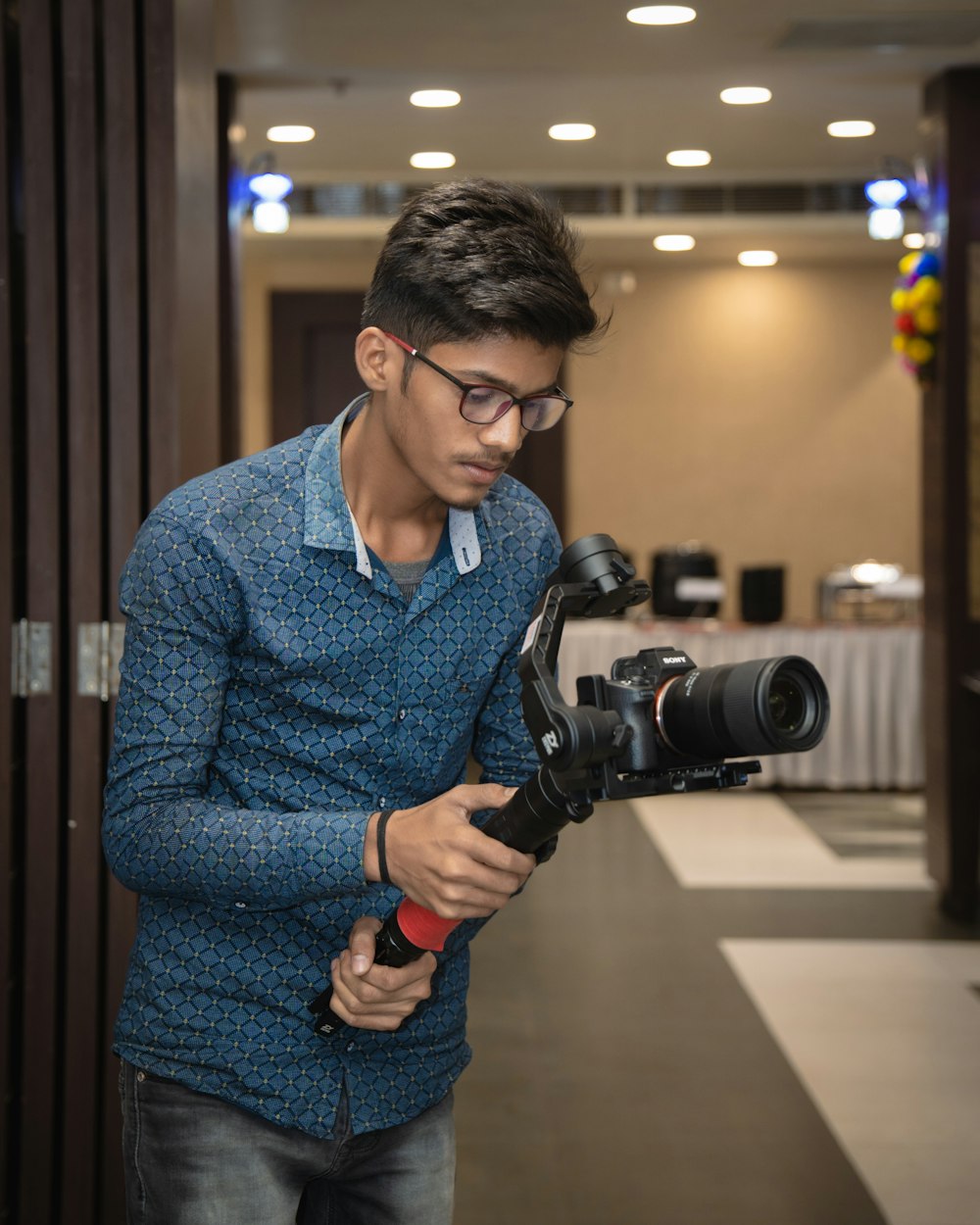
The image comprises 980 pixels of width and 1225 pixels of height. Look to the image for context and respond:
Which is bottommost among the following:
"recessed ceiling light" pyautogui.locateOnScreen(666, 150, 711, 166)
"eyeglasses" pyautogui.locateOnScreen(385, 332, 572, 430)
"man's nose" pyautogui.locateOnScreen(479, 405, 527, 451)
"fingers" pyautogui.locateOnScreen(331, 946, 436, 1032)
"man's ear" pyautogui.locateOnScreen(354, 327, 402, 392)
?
"fingers" pyautogui.locateOnScreen(331, 946, 436, 1032)

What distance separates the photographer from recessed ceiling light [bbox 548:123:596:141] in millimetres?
6270

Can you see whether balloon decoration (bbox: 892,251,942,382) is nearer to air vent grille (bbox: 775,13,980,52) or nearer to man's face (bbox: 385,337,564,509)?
air vent grille (bbox: 775,13,980,52)

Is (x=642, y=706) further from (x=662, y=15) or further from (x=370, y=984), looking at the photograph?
(x=662, y=15)

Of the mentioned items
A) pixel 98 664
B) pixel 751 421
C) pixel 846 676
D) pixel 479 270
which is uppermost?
pixel 751 421

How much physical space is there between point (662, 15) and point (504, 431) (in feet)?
11.3

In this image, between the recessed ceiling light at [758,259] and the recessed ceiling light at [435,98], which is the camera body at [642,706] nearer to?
the recessed ceiling light at [435,98]

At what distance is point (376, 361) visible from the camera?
1.32 metres

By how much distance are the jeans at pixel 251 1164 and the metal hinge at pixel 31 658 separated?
1096 millimetres

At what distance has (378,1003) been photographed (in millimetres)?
1253

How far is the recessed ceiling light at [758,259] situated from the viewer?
8.84m

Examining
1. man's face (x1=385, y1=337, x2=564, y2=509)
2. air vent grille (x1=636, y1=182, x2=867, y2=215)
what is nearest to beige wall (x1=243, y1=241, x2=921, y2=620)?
air vent grille (x1=636, y1=182, x2=867, y2=215)

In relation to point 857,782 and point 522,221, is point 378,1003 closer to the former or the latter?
point 522,221

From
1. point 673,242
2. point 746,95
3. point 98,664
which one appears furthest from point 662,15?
point 673,242

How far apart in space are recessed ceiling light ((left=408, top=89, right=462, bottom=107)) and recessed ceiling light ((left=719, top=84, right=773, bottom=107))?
989 mm
